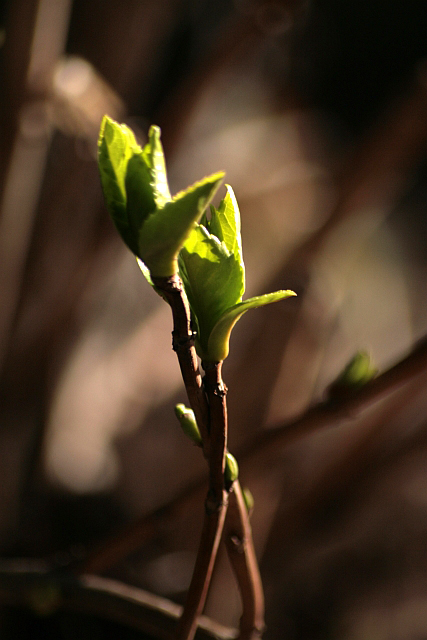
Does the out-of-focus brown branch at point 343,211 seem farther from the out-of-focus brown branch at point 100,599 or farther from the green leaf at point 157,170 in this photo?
the green leaf at point 157,170

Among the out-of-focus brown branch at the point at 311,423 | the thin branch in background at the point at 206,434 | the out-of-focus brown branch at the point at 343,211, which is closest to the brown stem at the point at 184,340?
the thin branch in background at the point at 206,434

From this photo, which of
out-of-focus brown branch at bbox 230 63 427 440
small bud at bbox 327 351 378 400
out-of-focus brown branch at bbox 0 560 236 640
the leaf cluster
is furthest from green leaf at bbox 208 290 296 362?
out-of-focus brown branch at bbox 230 63 427 440

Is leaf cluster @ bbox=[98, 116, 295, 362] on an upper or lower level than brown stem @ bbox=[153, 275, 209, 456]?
upper

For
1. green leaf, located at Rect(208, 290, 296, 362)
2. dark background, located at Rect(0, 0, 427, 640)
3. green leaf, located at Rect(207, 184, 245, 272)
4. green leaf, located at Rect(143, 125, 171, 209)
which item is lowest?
dark background, located at Rect(0, 0, 427, 640)

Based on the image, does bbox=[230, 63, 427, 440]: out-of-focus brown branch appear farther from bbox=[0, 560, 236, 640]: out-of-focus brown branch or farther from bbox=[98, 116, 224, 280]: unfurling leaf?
bbox=[98, 116, 224, 280]: unfurling leaf

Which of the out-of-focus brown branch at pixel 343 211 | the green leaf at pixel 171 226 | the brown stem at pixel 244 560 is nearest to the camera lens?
the green leaf at pixel 171 226

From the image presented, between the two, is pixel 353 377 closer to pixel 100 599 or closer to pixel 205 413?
pixel 205 413

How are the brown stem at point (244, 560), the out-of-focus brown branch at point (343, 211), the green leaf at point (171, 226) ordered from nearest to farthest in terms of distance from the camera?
1. the green leaf at point (171, 226)
2. the brown stem at point (244, 560)
3. the out-of-focus brown branch at point (343, 211)
